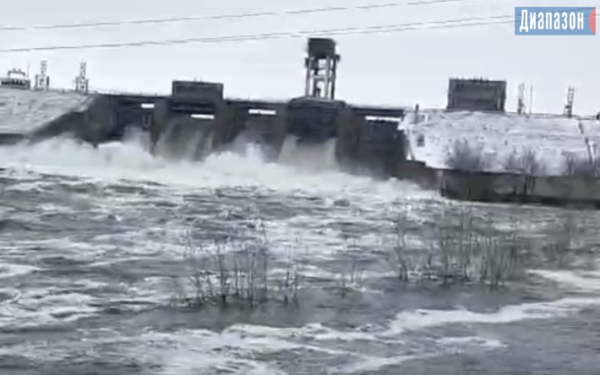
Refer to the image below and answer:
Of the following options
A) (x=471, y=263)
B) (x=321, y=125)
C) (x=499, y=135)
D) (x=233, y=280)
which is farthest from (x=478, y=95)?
(x=233, y=280)

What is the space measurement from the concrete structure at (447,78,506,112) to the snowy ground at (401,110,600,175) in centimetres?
318

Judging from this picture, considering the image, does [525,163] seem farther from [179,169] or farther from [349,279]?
[349,279]

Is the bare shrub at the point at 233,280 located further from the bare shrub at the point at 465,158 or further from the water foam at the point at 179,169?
the bare shrub at the point at 465,158

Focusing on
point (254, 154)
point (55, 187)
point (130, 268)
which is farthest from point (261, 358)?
point (254, 154)

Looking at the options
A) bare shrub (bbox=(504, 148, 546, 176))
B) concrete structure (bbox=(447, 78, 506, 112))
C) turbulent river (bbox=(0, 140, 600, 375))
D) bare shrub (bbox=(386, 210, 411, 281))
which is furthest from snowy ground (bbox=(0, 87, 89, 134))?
bare shrub (bbox=(386, 210, 411, 281))

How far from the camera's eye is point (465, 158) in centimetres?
4581

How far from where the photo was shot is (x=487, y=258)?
1456cm

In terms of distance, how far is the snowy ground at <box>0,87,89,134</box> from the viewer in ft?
179

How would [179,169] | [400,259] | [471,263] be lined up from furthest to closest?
[179,169]
[471,263]
[400,259]

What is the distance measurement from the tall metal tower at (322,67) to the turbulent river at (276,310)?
106ft

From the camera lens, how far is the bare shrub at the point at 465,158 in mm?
44625

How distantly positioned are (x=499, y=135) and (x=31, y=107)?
28.8m

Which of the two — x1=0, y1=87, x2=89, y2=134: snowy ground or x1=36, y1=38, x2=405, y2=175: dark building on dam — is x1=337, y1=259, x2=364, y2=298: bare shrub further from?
x1=0, y1=87, x2=89, y2=134: snowy ground

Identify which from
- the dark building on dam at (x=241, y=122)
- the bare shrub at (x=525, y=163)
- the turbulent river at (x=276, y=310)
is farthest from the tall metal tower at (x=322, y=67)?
the turbulent river at (x=276, y=310)
